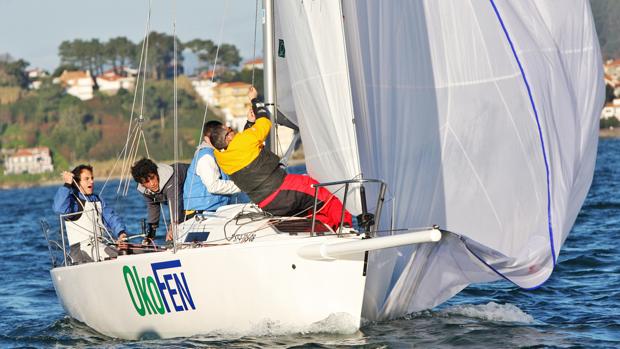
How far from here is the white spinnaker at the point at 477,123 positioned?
Answer: 7059mm

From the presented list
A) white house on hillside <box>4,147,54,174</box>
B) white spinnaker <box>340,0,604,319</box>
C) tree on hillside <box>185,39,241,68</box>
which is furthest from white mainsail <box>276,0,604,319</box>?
tree on hillside <box>185,39,241,68</box>

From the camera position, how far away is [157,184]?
8.14 metres

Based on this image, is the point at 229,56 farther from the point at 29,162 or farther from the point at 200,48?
the point at 29,162

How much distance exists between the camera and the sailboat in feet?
22.9

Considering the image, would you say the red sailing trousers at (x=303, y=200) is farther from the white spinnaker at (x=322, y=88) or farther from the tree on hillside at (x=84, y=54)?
the tree on hillside at (x=84, y=54)

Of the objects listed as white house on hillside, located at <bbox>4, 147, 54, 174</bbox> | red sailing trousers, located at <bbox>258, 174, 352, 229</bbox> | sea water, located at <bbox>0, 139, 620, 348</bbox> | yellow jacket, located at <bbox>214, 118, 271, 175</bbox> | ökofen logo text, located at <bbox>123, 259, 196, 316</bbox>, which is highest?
yellow jacket, located at <bbox>214, 118, 271, 175</bbox>

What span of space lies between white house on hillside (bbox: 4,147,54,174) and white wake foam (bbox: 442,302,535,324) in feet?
293

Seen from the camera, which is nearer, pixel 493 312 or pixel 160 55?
pixel 493 312

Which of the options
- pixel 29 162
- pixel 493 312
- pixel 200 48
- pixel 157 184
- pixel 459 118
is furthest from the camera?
pixel 200 48

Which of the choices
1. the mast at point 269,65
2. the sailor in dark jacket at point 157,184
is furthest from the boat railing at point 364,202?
the sailor in dark jacket at point 157,184

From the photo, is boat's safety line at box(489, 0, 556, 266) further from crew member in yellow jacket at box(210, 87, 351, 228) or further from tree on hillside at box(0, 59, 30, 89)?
tree on hillside at box(0, 59, 30, 89)

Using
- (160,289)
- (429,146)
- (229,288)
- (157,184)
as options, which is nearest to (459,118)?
(429,146)

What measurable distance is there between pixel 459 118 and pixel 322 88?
858 millimetres

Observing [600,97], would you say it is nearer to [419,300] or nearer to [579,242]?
[419,300]
